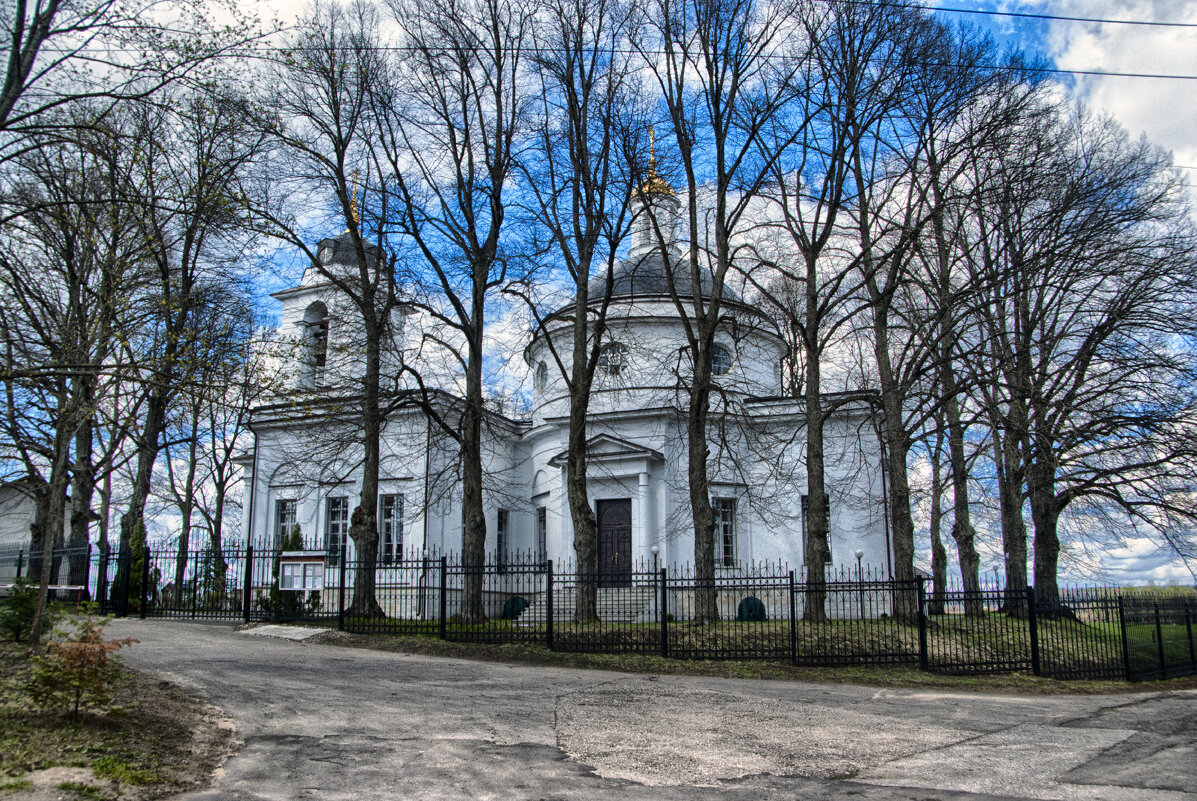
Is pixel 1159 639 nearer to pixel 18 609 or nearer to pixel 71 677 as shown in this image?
pixel 71 677

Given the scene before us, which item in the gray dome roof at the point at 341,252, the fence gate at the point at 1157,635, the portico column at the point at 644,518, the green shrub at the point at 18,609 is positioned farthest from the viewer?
the gray dome roof at the point at 341,252

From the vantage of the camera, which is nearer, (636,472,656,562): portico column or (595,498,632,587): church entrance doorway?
(636,472,656,562): portico column

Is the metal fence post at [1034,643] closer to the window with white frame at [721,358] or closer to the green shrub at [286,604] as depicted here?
the green shrub at [286,604]

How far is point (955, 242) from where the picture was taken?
18906 millimetres

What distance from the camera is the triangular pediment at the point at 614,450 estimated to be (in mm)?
24047

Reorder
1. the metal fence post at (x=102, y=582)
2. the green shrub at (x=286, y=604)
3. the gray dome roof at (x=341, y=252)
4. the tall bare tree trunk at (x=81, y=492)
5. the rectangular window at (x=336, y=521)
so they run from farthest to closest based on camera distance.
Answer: the rectangular window at (x=336, y=521)
the gray dome roof at (x=341, y=252)
the tall bare tree trunk at (x=81, y=492)
the metal fence post at (x=102, y=582)
the green shrub at (x=286, y=604)

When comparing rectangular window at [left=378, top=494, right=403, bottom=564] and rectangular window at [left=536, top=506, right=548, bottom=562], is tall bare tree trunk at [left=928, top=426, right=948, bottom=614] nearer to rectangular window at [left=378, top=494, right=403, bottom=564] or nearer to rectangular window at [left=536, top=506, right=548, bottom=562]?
rectangular window at [left=536, top=506, right=548, bottom=562]

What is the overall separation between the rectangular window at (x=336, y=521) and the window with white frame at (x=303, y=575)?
30.1 ft

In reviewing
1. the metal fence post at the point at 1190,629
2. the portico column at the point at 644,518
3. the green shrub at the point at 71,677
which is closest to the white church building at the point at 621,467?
the portico column at the point at 644,518

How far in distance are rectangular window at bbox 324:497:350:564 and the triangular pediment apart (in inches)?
310

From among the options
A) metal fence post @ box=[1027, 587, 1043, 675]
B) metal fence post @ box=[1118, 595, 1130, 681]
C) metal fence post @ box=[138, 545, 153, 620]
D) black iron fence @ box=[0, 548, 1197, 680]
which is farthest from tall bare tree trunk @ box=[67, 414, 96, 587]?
metal fence post @ box=[1118, 595, 1130, 681]

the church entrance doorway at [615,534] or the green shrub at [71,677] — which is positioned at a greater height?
the church entrance doorway at [615,534]

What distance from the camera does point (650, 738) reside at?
772 centimetres

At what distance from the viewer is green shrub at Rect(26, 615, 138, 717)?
252 inches
